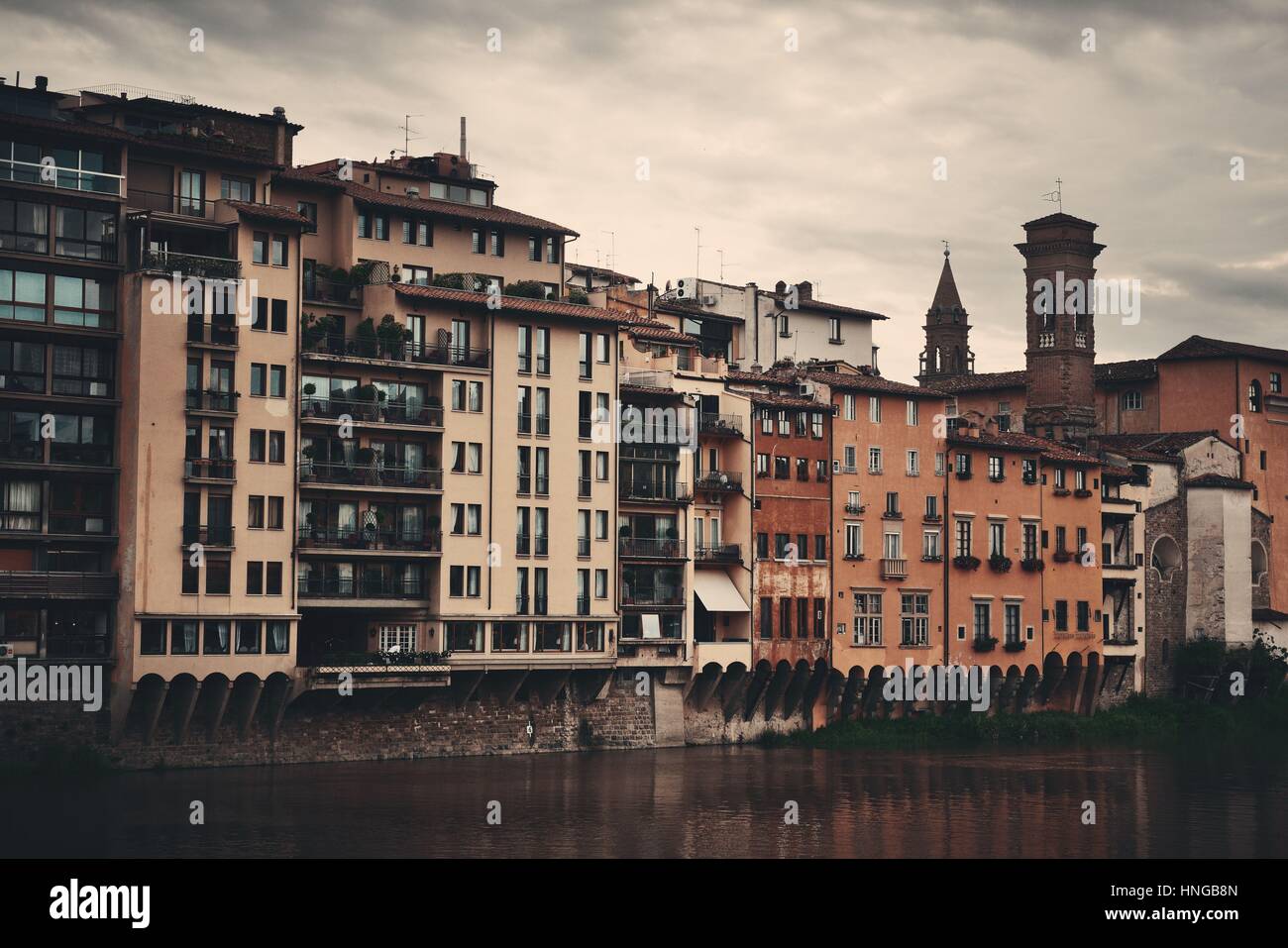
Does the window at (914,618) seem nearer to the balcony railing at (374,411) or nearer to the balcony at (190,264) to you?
the balcony railing at (374,411)

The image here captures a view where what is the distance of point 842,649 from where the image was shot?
10400 centimetres

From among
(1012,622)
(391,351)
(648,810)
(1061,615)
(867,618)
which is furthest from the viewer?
(1061,615)

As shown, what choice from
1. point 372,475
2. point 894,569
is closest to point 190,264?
point 372,475

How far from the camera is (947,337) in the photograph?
17088 centimetres

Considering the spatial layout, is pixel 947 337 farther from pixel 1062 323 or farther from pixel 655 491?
pixel 655 491

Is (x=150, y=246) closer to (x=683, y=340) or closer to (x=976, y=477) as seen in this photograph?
(x=683, y=340)

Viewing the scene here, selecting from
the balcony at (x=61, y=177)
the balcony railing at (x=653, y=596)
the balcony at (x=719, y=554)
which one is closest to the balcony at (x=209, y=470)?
the balcony at (x=61, y=177)

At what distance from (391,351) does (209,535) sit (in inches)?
472

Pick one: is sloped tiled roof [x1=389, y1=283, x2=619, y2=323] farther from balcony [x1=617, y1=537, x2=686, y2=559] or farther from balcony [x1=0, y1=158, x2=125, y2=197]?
balcony [x1=0, y1=158, x2=125, y2=197]

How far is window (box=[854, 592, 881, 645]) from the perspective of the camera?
345 feet

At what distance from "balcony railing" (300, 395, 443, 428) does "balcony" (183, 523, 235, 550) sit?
242 inches

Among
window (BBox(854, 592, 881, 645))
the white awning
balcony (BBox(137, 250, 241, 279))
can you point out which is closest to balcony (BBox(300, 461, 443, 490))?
balcony (BBox(137, 250, 241, 279))
